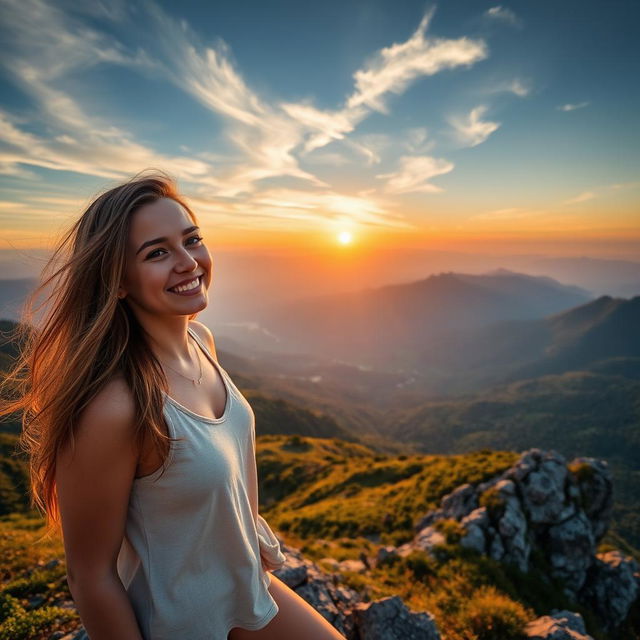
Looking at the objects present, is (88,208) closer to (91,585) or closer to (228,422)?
(228,422)

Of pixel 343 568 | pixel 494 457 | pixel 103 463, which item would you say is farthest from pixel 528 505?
pixel 103 463

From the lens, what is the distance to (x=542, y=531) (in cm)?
1216

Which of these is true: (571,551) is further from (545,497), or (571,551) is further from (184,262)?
(184,262)

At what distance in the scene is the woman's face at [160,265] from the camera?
8.25ft

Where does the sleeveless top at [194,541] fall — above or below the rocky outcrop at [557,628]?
above

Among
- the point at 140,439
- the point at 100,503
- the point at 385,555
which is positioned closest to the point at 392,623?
the point at 385,555

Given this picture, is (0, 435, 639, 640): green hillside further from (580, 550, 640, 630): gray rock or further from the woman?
the woman

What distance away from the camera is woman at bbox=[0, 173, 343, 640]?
6.75 ft

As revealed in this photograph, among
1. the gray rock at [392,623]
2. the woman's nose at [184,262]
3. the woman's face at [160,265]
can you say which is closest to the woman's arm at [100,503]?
the woman's face at [160,265]

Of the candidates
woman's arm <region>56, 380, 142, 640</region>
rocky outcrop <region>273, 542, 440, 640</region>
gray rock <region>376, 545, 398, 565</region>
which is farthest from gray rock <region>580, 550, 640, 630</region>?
woman's arm <region>56, 380, 142, 640</region>

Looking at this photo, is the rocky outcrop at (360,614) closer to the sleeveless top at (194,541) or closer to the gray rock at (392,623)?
the gray rock at (392,623)

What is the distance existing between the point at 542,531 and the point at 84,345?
48.9 ft

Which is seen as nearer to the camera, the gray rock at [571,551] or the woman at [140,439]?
the woman at [140,439]

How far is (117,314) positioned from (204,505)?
1.39 metres
